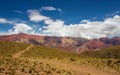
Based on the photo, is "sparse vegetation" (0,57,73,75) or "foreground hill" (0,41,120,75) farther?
"foreground hill" (0,41,120,75)

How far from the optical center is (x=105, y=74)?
1428 inches

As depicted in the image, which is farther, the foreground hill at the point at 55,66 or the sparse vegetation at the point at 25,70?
the foreground hill at the point at 55,66

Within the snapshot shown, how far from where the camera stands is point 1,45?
314 feet

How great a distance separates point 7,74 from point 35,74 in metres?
3.39

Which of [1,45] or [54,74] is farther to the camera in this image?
[1,45]

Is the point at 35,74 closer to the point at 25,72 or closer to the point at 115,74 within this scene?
the point at 25,72

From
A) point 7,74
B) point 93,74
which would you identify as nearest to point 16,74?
point 7,74

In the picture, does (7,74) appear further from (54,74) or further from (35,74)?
(54,74)

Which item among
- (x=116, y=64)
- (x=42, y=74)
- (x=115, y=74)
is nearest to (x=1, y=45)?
(x=116, y=64)

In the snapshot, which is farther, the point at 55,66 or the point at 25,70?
the point at 55,66

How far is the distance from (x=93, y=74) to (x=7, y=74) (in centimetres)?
1632

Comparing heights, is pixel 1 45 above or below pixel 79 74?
above

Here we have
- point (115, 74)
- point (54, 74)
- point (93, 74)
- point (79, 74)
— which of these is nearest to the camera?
point (54, 74)

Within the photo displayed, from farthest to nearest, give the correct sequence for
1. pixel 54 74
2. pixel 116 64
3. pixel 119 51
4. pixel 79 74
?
1. pixel 119 51
2. pixel 116 64
3. pixel 79 74
4. pixel 54 74
